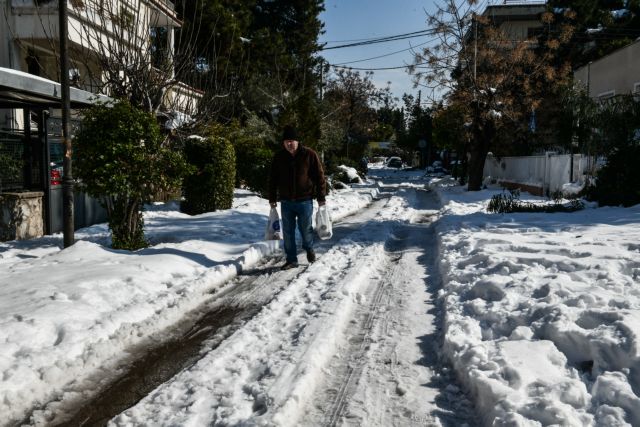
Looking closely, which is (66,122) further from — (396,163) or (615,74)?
(396,163)

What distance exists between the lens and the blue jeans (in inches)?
290

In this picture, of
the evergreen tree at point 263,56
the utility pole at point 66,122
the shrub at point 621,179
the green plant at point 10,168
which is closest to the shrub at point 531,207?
the shrub at point 621,179

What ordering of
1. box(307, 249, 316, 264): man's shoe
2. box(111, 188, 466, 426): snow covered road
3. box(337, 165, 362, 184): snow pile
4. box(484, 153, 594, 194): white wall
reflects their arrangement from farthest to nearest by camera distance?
box(337, 165, 362, 184): snow pile
box(484, 153, 594, 194): white wall
box(307, 249, 316, 264): man's shoe
box(111, 188, 466, 426): snow covered road

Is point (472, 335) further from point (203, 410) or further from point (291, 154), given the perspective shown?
point (291, 154)

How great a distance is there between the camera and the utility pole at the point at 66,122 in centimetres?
736

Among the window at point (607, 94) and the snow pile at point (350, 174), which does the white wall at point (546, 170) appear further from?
the snow pile at point (350, 174)

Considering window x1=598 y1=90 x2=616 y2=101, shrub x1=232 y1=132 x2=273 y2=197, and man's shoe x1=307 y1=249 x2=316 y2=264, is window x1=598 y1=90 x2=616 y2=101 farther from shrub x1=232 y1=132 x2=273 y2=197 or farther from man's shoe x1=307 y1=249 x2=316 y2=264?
man's shoe x1=307 y1=249 x2=316 y2=264

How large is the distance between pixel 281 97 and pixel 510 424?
76.2ft

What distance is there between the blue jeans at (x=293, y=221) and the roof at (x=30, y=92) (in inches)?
127

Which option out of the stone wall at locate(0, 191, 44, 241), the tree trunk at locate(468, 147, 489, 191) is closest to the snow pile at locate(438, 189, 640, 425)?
the stone wall at locate(0, 191, 44, 241)

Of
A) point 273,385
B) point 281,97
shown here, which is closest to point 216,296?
point 273,385

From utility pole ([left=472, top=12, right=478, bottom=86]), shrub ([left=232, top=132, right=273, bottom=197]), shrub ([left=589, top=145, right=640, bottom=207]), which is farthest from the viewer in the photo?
utility pole ([left=472, top=12, right=478, bottom=86])

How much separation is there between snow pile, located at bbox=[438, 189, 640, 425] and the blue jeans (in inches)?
74.7

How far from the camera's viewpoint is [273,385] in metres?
3.56
